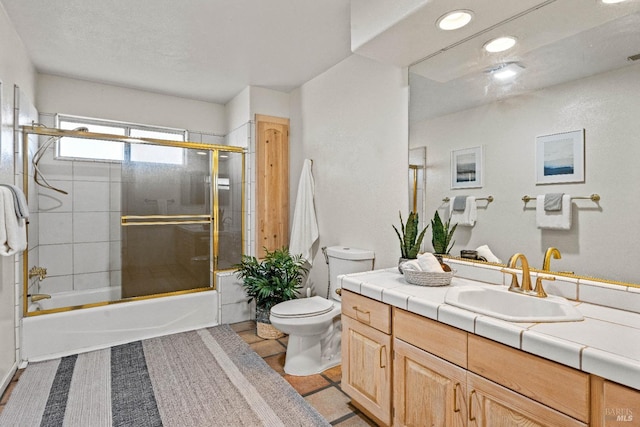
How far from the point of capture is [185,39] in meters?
2.48

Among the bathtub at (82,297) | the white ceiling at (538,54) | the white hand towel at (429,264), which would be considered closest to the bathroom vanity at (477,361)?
the white hand towel at (429,264)

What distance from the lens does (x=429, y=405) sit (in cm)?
136

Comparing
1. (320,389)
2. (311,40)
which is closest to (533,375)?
(320,389)

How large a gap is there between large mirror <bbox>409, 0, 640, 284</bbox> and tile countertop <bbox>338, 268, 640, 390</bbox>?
30cm

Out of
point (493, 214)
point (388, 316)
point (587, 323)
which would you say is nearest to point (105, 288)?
point (388, 316)

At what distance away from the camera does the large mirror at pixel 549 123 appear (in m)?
1.31

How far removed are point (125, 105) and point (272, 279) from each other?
248 cm

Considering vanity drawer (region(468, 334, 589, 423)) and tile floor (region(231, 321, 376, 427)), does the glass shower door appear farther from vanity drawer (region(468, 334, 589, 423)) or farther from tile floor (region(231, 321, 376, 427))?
vanity drawer (region(468, 334, 589, 423))

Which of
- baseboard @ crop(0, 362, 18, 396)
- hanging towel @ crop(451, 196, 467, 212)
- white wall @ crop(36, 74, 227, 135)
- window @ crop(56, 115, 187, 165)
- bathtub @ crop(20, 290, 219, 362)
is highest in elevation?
white wall @ crop(36, 74, 227, 135)

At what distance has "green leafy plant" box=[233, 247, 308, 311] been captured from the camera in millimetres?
2889

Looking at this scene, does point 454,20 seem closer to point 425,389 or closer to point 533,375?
point 533,375

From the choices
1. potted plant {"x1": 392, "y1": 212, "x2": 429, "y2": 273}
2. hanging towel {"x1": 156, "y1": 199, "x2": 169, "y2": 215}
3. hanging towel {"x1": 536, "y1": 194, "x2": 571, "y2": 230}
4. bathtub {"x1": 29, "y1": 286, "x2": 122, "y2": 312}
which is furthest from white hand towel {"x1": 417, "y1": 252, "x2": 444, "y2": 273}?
bathtub {"x1": 29, "y1": 286, "x2": 122, "y2": 312}

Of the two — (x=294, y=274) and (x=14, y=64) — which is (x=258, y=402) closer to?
(x=294, y=274)
